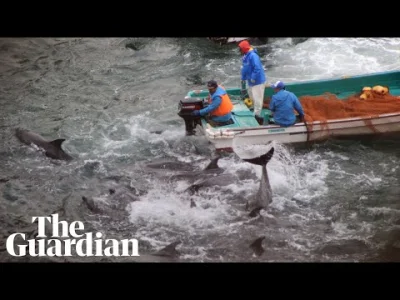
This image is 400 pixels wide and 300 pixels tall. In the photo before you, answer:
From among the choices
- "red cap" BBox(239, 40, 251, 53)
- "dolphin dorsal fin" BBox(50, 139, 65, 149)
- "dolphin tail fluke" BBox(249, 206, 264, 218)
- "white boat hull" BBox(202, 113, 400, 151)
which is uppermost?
"red cap" BBox(239, 40, 251, 53)

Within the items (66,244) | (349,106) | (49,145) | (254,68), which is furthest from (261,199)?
(49,145)

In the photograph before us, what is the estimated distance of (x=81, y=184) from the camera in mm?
10156

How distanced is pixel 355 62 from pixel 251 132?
6651 millimetres

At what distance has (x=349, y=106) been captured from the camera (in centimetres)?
1091

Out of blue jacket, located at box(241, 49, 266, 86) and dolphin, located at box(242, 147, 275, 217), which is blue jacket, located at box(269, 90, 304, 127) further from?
dolphin, located at box(242, 147, 275, 217)

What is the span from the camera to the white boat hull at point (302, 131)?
1014 centimetres

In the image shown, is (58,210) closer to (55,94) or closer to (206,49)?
(55,94)

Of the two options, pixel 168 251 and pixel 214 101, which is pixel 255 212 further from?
pixel 214 101

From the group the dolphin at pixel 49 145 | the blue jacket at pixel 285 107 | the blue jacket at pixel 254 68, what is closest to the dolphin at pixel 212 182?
the blue jacket at pixel 285 107

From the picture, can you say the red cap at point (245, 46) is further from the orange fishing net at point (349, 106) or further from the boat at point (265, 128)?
the orange fishing net at point (349, 106)

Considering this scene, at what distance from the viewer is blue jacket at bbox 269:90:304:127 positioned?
10.1m

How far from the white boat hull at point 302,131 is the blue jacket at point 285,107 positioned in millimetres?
152

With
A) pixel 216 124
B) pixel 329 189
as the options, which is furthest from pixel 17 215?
pixel 329 189

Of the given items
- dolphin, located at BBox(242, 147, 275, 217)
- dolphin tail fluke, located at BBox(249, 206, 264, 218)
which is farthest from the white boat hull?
dolphin tail fluke, located at BBox(249, 206, 264, 218)
